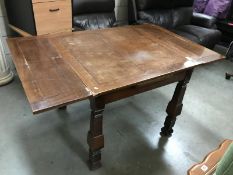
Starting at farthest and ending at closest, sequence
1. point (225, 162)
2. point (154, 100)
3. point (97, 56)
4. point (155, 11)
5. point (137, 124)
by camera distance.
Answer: point (155, 11)
point (154, 100)
point (137, 124)
point (97, 56)
point (225, 162)

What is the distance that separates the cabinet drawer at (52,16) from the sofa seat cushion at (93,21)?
39cm

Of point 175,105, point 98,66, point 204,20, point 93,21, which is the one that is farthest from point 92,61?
point 204,20

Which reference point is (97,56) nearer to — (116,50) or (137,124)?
(116,50)

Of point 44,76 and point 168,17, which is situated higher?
point 44,76

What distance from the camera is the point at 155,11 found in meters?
2.98

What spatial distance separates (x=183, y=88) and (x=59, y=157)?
102cm

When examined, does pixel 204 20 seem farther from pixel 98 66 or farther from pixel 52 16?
pixel 98 66

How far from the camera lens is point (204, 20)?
313cm

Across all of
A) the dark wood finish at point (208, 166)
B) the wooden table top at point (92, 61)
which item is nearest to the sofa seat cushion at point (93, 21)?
the wooden table top at point (92, 61)

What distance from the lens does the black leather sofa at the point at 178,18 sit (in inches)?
109

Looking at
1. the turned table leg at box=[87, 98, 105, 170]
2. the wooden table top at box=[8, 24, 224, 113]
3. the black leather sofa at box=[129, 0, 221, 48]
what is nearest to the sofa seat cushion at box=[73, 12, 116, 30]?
the black leather sofa at box=[129, 0, 221, 48]

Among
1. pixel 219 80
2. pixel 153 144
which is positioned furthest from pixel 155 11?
pixel 153 144

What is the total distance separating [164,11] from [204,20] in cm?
61

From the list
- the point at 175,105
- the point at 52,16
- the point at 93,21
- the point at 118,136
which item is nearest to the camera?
the point at 175,105
